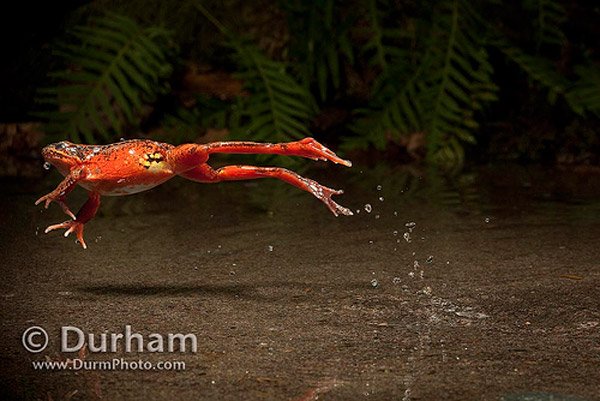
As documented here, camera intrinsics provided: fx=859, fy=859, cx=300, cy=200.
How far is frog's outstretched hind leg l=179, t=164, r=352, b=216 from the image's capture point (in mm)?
2311

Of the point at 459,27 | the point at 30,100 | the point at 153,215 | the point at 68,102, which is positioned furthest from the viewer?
the point at 30,100

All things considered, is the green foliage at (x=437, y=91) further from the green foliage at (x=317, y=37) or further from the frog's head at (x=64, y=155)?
the frog's head at (x=64, y=155)

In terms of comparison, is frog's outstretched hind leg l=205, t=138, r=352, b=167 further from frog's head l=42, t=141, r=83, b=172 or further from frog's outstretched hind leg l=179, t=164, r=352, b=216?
frog's head l=42, t=141, r=83, b=172

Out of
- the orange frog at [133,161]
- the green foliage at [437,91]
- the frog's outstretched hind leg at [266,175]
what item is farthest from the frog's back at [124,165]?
the green foliage at [437,91]

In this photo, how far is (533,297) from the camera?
2.33m

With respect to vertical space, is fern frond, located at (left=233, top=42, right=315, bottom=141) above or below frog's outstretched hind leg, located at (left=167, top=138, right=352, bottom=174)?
below

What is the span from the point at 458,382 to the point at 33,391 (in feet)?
2.63

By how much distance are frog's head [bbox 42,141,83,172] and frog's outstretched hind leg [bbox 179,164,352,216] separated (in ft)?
0.92

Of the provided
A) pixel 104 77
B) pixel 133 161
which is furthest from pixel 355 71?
pixel 133 161

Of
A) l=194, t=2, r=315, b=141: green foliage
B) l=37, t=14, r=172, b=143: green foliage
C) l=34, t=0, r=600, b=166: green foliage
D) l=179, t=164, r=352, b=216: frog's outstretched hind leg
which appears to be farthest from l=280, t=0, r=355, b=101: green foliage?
l=179, t=164, r=352, b=216: frog's outstretched hind leg


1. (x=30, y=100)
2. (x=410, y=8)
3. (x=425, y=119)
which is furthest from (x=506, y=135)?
→ (x=30, y=100)

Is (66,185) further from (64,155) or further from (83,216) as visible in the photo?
(83,216)

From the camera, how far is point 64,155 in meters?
2.23

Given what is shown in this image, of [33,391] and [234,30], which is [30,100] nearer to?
[234,30]
